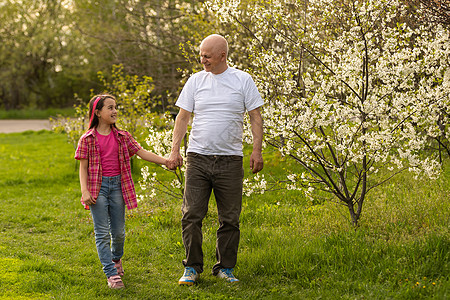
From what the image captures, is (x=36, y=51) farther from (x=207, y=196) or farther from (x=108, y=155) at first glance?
(x=207, y=196)

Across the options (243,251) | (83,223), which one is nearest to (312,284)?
(243,251)

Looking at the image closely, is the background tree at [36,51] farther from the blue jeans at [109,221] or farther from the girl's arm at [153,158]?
the blue jeans at [109,221]

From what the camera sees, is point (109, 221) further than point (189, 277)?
Yes

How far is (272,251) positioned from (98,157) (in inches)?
73.8

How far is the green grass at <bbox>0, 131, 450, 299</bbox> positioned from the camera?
13.3 feet

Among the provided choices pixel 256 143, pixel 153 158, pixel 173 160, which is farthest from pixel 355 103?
pixel 153 158

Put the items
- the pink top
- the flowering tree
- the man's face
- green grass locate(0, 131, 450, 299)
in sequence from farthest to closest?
the flowering tree → the pink top → the man's face → green grass locate(0, 131, 450, 299)

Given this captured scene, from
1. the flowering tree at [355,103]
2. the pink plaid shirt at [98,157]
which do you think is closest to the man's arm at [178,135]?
the pink plaid shirt at [98,157]

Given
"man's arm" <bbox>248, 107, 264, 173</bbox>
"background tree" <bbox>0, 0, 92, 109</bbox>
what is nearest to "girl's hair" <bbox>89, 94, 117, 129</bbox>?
"man's arm" <bbox>248, 107, 264, 173</bbox>

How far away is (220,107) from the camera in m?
4.20

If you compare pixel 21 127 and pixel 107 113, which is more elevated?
pixel 107 113

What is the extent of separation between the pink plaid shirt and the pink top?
0.04 m

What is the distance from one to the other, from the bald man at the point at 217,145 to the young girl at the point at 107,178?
0.41 metres

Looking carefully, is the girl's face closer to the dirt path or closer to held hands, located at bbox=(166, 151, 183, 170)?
held hands, located at bbox=(166, 151, 183, 170)
